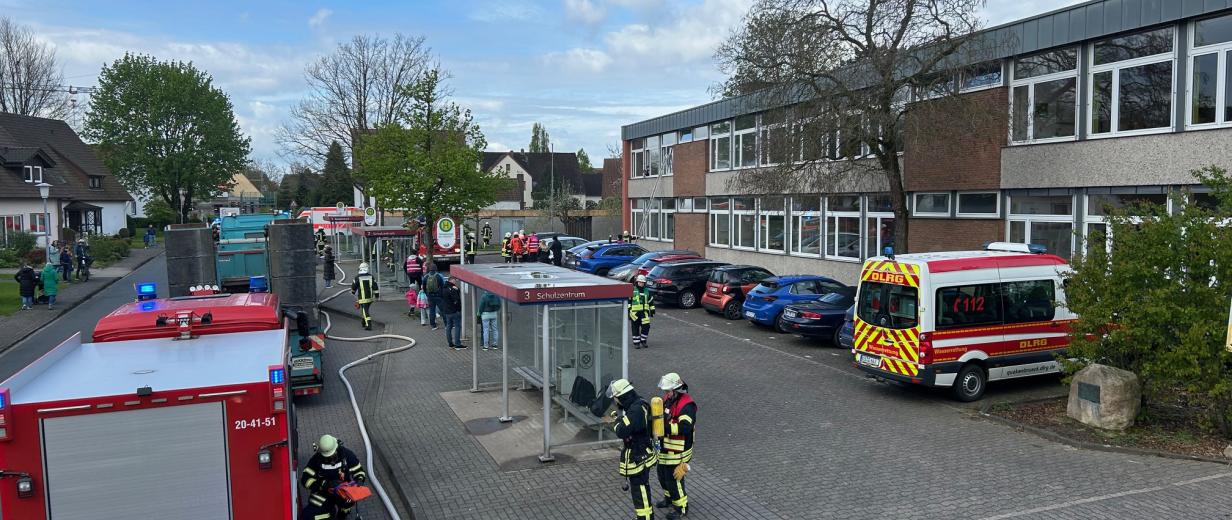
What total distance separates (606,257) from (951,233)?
508 inches

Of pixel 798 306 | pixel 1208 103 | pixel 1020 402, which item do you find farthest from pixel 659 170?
pixel 1020 402

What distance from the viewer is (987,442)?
11234mm

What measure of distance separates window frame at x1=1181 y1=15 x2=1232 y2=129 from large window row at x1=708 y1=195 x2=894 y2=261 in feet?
30.4

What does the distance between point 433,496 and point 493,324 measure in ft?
28.9

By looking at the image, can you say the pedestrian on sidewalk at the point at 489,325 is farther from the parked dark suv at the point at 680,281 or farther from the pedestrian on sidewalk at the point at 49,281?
the pedestrian on sidewalk at the point at 49,281

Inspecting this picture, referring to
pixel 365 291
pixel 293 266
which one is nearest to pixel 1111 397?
pixel 293 266

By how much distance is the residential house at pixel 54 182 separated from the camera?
4659 centimetres

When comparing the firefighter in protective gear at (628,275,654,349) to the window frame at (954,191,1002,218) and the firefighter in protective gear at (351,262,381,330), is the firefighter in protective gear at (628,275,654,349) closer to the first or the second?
the firefighter in protective gear at (351,262,381,330)

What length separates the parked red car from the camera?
→ 22719 mm

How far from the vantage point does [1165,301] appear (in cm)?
1090

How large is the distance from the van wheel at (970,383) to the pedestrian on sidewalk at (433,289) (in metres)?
11.0

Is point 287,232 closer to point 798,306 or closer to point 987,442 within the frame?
point 798,306

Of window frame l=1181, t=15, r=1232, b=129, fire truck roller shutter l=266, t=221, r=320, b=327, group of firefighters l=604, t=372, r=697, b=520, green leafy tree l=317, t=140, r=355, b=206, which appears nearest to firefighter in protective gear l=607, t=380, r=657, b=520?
group of firefighters l=604, t=372, r=697, b=520

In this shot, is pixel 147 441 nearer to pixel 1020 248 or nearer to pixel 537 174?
pixel 1020 248
